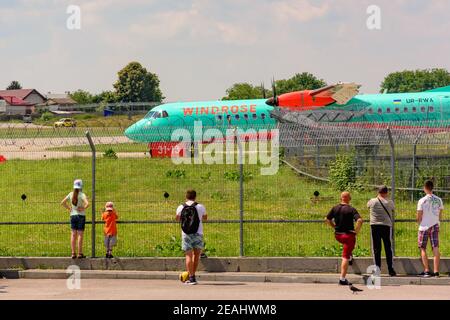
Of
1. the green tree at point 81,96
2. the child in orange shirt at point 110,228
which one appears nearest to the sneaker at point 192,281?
the child in orange shirt at point 110,228

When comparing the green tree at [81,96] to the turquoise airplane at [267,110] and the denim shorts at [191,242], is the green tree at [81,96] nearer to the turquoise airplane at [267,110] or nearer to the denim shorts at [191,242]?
the turquoise airplane at [267,110]

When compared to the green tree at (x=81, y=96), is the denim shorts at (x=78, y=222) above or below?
below

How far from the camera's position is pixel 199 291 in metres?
15.5

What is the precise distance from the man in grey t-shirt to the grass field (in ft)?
4.16

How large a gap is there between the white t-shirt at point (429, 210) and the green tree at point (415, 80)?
6719 inches

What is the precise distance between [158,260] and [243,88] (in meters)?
126

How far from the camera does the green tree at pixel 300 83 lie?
142625mm

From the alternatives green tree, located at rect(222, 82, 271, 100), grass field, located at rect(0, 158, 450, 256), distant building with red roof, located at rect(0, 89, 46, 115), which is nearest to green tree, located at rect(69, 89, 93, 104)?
distant building with red roof, located at rect(0, 89, 46, 115)

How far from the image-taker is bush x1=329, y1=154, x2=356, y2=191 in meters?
18.7

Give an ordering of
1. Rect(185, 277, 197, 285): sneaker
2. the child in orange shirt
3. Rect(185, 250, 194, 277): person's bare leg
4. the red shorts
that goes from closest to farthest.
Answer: the red shorts
Rect(185, 250, 194, 277): person's bare leg
Rect(185, 277, 197, 285): sneaker
the child in orange shirt

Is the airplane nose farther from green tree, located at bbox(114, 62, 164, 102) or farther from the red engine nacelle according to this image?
green tree, located at bbox(114, 62, 164, 102)

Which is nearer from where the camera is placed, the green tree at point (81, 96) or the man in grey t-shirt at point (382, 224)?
the man in grey t-shirt at point (382, 224)

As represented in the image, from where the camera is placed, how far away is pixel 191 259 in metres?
16.2
